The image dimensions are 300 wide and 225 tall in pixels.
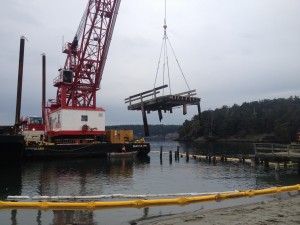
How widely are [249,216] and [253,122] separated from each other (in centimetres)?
13382

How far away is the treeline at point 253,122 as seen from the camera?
4631 inches

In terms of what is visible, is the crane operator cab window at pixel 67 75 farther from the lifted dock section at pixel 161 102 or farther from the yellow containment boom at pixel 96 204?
the yellow containment boom at pixel 96 204

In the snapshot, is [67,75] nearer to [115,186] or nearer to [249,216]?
[115,186]

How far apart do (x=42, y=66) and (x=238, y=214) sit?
49.5 metres

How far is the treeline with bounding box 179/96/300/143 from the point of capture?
11763cm

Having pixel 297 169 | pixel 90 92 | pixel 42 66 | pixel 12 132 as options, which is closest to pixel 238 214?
pixel 297 169

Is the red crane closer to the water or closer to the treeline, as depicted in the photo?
the water

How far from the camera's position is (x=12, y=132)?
35.4 metres

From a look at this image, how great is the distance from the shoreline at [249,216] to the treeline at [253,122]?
109m

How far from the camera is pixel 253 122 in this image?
451ft

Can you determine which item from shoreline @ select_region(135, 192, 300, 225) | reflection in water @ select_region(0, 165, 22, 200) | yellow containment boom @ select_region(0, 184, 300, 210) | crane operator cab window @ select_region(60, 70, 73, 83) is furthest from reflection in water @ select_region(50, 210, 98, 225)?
crane operator cab window @ select_region(60, 70, 73, 83)

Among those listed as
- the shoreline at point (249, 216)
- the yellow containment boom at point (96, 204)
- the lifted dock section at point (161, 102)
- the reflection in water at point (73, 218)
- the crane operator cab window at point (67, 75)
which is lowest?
the reflection in water at point (73, 218)

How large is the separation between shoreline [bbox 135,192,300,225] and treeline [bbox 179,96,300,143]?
Result: 109 m

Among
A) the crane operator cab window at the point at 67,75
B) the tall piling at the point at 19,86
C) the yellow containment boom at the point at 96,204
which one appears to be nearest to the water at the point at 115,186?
the yellow containment boom at the point at 96,204
